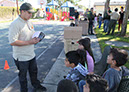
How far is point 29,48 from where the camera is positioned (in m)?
2.54

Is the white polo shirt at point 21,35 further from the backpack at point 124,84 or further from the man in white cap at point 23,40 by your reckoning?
the backpack at point 124,84

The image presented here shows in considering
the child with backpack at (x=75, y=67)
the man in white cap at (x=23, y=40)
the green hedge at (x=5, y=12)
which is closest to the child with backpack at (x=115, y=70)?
the child with backpack at (x=75, y=67)

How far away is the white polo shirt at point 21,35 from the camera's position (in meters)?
2.26

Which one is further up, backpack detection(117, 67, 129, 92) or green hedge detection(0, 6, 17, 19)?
green hedge detection(0, 6, 17, 19)

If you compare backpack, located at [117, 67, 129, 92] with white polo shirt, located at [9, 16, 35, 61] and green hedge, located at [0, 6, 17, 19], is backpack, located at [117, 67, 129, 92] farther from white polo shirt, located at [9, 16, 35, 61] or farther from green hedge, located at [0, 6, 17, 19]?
green hedge, located at [0, 6, 17, 19]

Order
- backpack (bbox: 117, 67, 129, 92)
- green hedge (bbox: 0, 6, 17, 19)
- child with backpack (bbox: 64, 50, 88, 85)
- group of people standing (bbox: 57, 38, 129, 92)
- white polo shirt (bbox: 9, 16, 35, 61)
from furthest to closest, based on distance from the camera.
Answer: green hedge (bbox: 0, 6, 17, 19)
white polo shirt (bbox: 9, 16, 35, 61)
child with backpack (bbox: 64, 50, 88, 85)
backpack (bbox: 117, 67, 129, 92)
group of people standing (bbox: 57, 38, 129, 92)

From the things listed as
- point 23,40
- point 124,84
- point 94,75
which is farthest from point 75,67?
point 23,40

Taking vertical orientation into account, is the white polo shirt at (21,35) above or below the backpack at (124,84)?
above

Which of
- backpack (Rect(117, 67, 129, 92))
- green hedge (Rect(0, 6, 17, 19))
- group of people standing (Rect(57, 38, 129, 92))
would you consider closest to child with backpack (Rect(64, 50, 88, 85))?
group of people standing (Rect(57, 38, 129, 92))

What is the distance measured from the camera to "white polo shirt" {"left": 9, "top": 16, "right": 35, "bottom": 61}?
2260 millimetres

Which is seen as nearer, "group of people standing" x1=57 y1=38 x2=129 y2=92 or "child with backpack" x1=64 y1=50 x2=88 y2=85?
"group of people standing" x1=57 y1=38 x2=129 y2=92

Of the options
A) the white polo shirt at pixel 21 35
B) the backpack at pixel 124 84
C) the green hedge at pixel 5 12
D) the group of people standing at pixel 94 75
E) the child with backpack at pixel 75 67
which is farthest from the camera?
the green hedge at pixel 5 12

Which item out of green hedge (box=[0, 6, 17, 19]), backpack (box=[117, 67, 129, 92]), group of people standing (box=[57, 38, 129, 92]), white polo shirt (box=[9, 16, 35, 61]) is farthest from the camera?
green hedge (box=[0, 6, 17, 19])

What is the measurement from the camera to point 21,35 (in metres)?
2.38
